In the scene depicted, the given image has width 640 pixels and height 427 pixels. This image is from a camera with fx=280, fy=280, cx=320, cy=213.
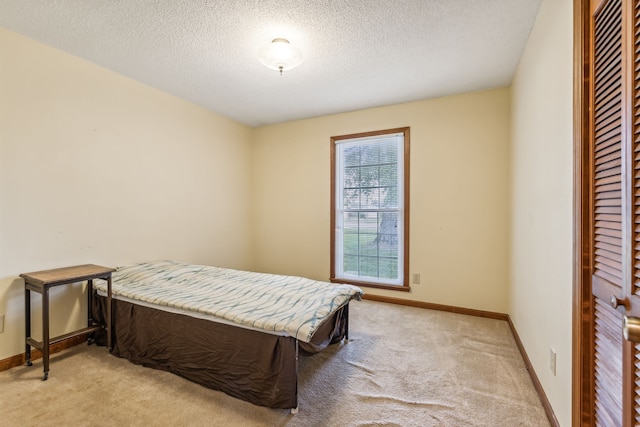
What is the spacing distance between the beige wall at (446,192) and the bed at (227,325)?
1384 mm

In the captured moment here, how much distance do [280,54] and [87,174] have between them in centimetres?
197

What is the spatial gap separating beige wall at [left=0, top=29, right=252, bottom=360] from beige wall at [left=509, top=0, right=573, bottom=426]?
133 inches

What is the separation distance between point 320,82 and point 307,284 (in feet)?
6.56

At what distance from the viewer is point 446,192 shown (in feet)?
10.6

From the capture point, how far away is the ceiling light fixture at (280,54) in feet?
6.74

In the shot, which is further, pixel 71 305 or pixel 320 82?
pixel 320 82

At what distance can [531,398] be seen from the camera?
1.71 m

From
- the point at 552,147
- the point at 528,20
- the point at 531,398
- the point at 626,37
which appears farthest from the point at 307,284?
the point at 528,20

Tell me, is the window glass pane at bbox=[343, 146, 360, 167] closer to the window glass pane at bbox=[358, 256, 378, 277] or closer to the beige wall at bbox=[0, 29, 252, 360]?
the window glass pane at bbox=[358, 256, 378, 277]

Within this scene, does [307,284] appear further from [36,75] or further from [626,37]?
[36,75]

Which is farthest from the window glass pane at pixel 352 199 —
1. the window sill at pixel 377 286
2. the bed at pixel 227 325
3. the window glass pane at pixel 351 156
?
the bed at pixel 227 325

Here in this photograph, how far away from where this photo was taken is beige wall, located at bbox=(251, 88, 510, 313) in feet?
9.89

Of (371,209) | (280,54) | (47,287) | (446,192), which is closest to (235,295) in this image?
(47,287)

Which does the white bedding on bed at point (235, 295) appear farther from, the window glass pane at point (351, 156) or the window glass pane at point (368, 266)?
the window glass pane at point (351, 156)
